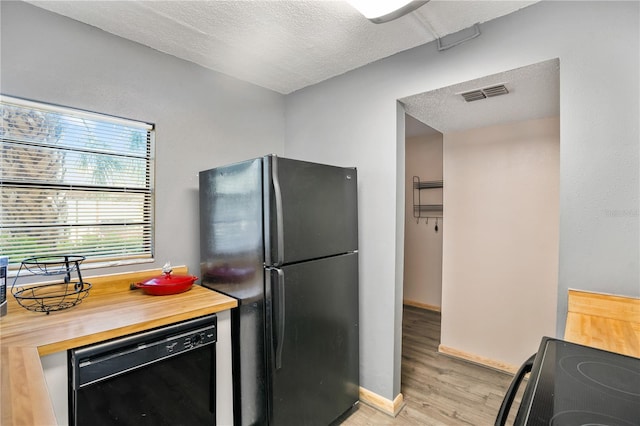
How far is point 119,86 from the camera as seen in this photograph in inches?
74.4

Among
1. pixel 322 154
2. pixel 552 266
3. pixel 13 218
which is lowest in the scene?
pixel 552 266

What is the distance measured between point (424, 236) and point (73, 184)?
12.7 feet

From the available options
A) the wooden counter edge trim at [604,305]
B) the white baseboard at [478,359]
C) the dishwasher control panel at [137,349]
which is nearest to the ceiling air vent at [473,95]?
the wooden counter edge trim at [604,305]

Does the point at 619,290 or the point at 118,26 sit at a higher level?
the point at 118,26

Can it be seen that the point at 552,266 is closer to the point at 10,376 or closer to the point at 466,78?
the point at 466,78

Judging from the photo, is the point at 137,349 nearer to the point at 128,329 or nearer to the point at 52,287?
the point at 128,329

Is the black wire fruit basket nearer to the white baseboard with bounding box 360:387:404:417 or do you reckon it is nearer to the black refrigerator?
the black refrigerator

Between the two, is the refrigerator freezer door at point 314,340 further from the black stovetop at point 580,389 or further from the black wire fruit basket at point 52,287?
the black stovetop at point 580,389

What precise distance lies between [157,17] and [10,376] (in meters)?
1.77

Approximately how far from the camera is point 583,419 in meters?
0.69

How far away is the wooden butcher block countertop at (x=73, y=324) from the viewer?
71 centimetres

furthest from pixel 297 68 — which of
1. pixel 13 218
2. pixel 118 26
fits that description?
pixel 13 218

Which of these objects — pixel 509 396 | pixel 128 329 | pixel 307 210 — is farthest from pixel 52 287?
pixel 509 396

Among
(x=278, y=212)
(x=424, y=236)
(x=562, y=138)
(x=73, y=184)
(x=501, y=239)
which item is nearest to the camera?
(x=562, y=138)
